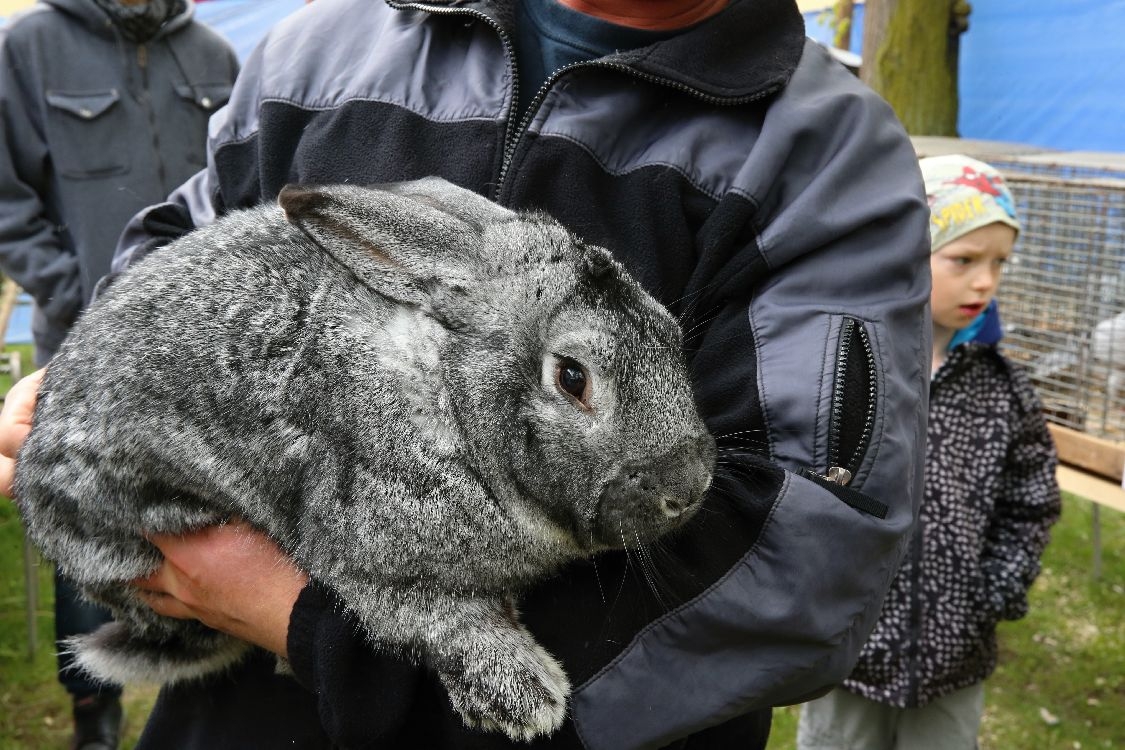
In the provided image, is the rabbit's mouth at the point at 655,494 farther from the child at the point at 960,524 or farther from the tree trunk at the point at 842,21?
the tree trunk at the point at 842,21

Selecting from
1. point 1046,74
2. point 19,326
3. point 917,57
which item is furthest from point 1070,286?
point 19,326

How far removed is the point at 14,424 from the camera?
236cm

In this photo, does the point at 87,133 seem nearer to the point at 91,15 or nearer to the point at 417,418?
the point at 91,15

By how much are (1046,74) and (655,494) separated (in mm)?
5723

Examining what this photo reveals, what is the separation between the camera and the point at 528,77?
7.53ft

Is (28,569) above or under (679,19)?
under

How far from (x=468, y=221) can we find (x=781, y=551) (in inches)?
32.9

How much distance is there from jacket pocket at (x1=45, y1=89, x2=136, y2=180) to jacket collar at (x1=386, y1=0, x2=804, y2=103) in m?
3.07

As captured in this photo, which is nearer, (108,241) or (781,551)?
(781,551)

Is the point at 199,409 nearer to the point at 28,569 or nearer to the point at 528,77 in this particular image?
the point at 528,77

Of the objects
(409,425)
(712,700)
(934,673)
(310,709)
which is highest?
(409,425)

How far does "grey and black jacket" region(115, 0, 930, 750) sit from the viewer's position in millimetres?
1777

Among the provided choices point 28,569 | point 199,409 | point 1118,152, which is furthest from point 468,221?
point 1118,152

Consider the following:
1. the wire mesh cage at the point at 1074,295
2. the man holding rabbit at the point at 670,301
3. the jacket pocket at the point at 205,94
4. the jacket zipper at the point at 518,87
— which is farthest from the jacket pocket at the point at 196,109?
the wire mesh cage at the point at 1074,295
